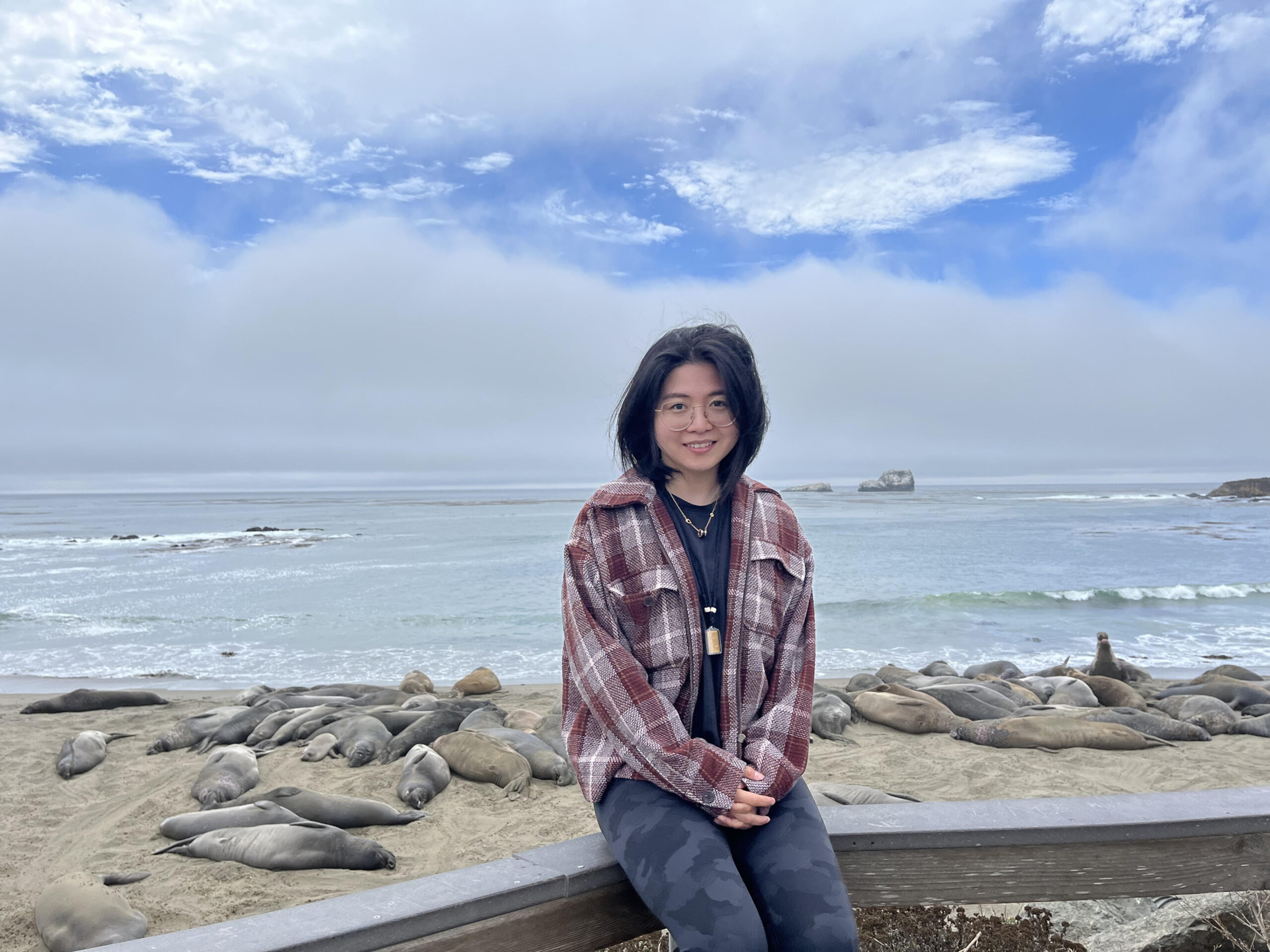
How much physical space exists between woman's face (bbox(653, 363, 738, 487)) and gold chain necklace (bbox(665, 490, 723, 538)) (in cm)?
11

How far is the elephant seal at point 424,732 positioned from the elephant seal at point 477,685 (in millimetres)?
2302

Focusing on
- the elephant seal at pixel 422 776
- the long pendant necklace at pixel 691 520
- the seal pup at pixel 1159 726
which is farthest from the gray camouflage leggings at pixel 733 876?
the seal pup at pixel 1159 726

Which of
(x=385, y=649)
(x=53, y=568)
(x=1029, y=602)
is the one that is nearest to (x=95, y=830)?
(x=385, y=649)

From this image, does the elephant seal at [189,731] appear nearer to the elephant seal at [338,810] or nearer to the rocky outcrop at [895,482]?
the elephant seal at [338,810]

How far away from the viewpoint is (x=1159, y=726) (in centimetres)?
756

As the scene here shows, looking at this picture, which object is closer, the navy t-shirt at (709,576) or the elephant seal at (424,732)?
the navy t-shirt at (709,576)

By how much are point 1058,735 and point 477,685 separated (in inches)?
245

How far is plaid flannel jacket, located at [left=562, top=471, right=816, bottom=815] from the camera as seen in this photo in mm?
2332

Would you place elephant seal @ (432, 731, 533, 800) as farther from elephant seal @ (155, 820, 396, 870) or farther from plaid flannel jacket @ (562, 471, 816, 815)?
plaid flannel jacket @ (562, 471, 816, 815)

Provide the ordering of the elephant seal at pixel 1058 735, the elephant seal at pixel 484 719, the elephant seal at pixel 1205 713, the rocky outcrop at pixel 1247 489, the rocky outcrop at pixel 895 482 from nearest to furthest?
the elephant seal at pixel 1058 735
the elephant seal at pixel 484 719
the elephant seal at pixel 1205 713
the rocky outcrop at pixel 1247 489
the rocky outcrop at pixel 895 482

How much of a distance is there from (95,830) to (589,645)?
16.1 feet

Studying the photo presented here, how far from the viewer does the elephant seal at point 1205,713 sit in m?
7.84

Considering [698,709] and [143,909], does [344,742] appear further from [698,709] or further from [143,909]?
[698,709]

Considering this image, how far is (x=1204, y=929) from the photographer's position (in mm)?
2863
